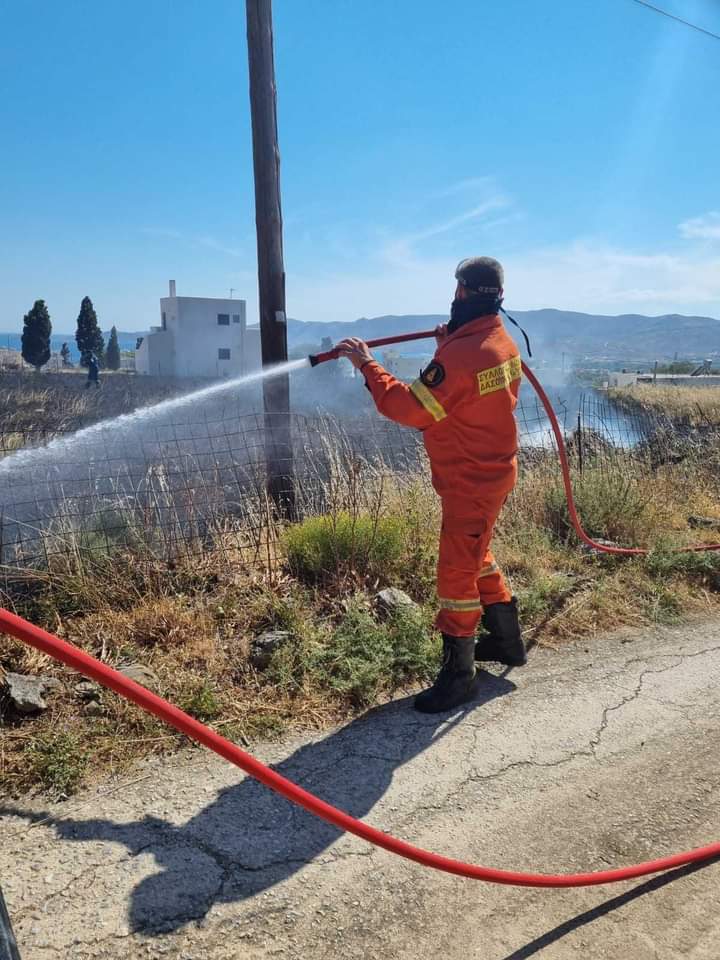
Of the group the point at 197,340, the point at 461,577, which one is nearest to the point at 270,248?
the point at 461,577

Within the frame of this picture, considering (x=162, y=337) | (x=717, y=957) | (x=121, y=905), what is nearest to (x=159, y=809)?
(x=121, y=905)

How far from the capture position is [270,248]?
5.59 metres

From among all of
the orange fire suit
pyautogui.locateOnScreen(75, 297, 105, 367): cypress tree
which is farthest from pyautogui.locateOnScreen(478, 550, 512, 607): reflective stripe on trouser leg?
pyautogui.locateOnScreen(75, 297, 105, 367): cypress tree

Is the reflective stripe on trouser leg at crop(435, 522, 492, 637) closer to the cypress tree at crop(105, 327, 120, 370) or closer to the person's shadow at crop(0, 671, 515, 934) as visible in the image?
the person's shadow at crop(0, 671, 515, 934)

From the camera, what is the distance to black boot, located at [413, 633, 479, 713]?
3.41m

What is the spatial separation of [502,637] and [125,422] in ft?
9.99

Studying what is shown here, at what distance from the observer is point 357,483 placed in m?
5.37

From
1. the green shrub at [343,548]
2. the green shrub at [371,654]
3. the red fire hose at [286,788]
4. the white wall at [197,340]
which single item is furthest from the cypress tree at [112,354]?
the red fire hose at [286,788]

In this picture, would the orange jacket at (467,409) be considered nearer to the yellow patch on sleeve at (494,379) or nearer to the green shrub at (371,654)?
the yellow patch on sleeve at (494,379)

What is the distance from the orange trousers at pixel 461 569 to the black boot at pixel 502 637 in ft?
1.52

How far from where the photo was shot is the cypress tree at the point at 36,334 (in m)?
48.6

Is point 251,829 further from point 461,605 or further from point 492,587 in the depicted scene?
point 492,587

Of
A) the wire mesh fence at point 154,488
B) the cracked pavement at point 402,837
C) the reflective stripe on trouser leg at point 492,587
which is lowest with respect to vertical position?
the cracked pavement at point 402,837

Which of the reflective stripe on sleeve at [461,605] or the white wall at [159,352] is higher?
the white wall at [159,352]
